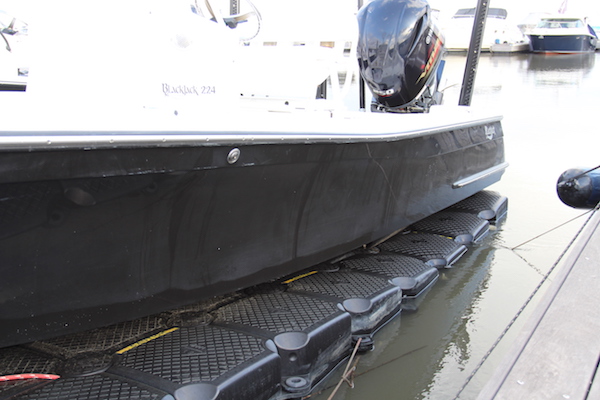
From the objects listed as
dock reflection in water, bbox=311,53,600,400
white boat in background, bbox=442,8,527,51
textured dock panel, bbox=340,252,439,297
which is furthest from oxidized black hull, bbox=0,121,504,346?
white boat in background, bbox=442,8,527,51

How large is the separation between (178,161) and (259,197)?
1.82ft

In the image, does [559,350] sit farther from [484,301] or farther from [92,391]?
[484,301]

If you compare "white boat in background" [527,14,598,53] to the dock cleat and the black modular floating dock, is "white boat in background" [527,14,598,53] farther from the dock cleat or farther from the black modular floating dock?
the black modular floating dock

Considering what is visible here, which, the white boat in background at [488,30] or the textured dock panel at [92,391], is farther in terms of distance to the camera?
the white boat in background at [488,30]

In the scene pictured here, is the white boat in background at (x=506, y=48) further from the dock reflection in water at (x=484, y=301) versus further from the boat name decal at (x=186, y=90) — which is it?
the boat name decal at (x=186, y=90)

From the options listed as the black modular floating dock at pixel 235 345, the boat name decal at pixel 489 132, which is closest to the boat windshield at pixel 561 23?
the boat name decal at pixel 489 132

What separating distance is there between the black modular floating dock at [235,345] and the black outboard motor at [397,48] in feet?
4.93

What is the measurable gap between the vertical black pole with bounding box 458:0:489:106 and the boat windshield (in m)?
35.3

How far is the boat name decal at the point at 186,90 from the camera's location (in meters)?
2.88

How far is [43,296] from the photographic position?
2.23 metres

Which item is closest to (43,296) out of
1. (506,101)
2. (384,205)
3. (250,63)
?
(384,205)

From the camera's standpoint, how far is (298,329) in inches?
109

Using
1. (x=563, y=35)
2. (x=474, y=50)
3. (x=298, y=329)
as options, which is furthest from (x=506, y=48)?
(x=298, y=329)

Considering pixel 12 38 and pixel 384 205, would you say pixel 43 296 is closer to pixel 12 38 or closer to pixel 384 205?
pixel 384 205
